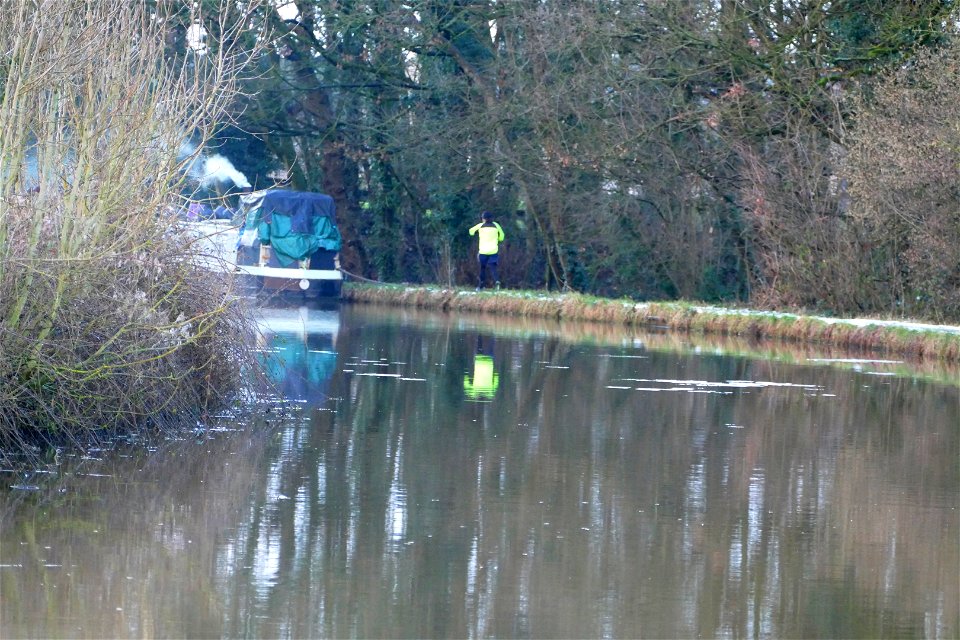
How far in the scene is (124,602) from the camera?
6711 mm

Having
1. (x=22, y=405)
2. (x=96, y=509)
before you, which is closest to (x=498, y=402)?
(x=22, y=405)

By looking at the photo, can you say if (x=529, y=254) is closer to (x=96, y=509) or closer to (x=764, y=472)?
(x=764, y=472)

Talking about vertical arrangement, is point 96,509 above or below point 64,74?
below

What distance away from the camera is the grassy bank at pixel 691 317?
22175mm

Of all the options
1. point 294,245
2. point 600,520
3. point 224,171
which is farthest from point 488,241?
point 600,520

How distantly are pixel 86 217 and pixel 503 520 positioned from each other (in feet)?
12.8

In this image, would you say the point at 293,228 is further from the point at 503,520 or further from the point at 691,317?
the point at 503,520

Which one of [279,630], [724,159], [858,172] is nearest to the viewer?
[279,630]

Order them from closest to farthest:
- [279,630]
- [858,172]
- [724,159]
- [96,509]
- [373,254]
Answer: [279,630] → [96,509] → [858,172] → [724,159] → [373,254]

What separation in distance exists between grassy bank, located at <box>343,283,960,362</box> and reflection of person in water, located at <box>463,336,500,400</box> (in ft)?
18.9

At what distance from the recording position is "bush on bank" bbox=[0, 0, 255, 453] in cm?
1044

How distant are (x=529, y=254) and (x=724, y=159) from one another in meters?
8.45

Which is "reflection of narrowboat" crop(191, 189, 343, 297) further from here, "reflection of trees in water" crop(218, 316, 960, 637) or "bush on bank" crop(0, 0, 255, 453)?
"bush on bank" crop(0, 0, 255, 453)

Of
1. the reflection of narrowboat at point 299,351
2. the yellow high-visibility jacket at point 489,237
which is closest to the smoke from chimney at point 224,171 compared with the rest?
the yellow high-visibility jacket at point 489,237
